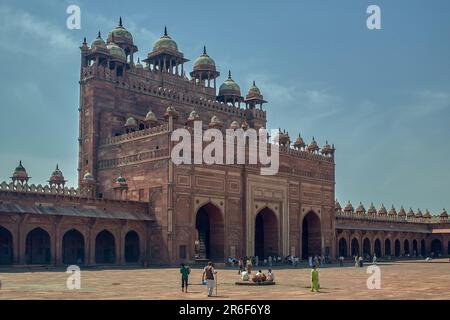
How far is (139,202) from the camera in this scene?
36.4m

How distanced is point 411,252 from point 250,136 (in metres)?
31.4

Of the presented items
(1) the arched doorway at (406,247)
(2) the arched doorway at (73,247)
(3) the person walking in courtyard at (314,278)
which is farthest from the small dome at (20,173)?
(1) the arched doorway at (406,247)

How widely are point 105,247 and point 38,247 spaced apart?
4.37 m

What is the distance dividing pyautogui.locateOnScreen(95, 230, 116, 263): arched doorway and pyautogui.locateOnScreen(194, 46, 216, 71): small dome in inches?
776

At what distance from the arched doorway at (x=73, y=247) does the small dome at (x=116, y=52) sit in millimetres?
14315

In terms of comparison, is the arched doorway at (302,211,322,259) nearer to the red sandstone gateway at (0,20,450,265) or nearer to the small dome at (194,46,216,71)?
the red sandstone gateway at (0,20,450,265)

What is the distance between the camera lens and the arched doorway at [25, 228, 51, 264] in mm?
32062

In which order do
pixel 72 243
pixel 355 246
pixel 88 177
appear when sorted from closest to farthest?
1. pixel 72 243
2. pixel 88 177
3. pixel 355 246

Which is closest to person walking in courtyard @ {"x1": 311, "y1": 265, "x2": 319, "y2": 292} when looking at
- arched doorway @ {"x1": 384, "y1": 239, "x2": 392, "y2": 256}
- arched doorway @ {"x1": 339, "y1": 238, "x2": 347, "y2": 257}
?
arched doorway @ {"x1": 339, "y1": 238, "x2": 347, "y2": 257}

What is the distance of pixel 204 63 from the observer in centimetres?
5050

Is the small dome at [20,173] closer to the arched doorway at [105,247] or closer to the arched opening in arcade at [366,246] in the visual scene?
the arched doorway at [105,247]

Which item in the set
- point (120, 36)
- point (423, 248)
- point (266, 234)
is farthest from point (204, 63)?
point (423, 248)

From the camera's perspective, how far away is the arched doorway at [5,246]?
31.2 meters

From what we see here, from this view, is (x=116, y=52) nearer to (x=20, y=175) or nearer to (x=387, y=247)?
(x=20, y=175)
